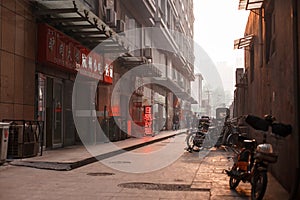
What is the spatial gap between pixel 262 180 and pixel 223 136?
11.6 m

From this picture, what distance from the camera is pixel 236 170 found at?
7977 millimetres

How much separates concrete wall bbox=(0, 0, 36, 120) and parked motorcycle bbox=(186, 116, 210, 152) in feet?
21.2

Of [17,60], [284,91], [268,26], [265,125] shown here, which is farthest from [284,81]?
[17,60]

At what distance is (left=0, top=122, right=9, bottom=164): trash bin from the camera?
10898mm

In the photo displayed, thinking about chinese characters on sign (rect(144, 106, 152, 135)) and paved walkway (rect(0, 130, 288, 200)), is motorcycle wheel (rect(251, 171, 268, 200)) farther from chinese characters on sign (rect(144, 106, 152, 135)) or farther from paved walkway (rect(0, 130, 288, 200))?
chinese characters on sign (rect(144, 106, 152, 135))

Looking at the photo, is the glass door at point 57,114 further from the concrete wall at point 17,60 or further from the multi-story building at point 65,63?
the concrete wall at point 17,60

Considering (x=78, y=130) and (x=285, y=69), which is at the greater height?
(x=285, y=69)

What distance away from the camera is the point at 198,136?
55.7ft

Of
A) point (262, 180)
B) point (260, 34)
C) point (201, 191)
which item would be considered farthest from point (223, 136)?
point (262, 180)

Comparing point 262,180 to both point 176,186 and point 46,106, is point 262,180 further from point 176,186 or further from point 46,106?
point 46,106

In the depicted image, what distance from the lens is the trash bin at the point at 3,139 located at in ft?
35.8

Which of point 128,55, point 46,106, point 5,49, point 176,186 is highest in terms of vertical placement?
point 128,55

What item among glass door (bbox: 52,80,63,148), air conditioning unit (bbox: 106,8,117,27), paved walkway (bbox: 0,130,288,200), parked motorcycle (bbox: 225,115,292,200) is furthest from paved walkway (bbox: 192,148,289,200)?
air conditioning unit (bbox: 106,8,117,27)

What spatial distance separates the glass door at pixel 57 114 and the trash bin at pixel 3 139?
520cm
